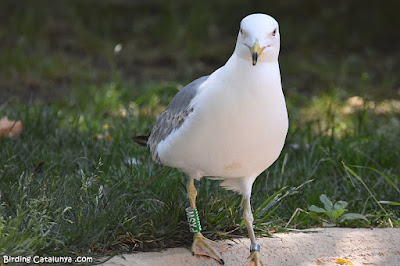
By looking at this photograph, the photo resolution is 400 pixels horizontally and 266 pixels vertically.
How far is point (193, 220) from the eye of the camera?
3258mm

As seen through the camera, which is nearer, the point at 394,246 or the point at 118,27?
the point at 394,246

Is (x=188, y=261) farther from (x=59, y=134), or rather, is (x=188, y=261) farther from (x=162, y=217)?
(x=59, y=134)

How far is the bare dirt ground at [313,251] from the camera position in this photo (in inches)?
125

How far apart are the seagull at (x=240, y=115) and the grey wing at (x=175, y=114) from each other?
0.03 ft

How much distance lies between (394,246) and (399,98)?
2991 millimetres

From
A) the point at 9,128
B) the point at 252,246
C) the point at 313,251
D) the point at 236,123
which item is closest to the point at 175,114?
the point at 236,123

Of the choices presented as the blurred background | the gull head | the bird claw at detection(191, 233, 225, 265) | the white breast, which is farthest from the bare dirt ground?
the blurred background

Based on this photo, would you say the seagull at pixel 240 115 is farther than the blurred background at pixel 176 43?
No

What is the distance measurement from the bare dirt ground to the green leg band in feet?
0.40

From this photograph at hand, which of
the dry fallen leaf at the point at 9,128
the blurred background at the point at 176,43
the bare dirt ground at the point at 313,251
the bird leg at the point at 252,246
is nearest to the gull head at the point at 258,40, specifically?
the bird leg at the point at 252,246

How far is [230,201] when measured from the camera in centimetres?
361

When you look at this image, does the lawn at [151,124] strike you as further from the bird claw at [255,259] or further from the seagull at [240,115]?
the seagull at [240,115]

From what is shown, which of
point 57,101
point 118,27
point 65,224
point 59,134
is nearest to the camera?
point 65,224

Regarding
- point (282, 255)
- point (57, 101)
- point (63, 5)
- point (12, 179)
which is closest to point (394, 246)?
point (282, 255)
